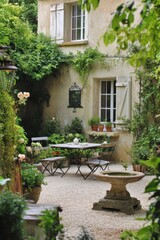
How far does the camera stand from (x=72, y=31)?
49.0ft

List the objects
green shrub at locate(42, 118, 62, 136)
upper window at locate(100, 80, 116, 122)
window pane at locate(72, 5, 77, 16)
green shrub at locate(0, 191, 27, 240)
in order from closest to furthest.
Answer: green shrub at locate(0, 191, 27, 240) → upper window at locate(100, 80, 116, 122) → green shrub at locate(42, 118, 62, 136) → window pane at locate(72, 5, 77, 16)

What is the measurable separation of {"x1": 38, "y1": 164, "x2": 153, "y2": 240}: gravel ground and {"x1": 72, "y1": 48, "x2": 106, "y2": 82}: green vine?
3756 millimetres

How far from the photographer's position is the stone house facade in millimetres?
13391

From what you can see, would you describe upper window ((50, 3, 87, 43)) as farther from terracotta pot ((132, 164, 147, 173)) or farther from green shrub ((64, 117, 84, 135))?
terracotta pot ((132, 164, 147, 173))

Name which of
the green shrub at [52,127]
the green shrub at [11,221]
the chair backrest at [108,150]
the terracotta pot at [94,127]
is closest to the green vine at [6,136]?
the green shrub at [11,221]

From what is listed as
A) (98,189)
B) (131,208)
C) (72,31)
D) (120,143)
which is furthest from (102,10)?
(131,208)

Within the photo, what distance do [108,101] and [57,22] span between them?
3167mm

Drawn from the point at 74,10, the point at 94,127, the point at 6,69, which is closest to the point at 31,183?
the point at 6,69

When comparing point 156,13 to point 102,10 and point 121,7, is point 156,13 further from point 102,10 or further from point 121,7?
point 102,10

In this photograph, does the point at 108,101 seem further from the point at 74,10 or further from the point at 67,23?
the point at 74,10

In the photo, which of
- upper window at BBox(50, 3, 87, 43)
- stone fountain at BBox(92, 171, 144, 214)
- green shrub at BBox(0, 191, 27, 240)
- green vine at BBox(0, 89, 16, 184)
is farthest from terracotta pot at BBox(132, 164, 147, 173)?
green shrub at BBox(0, 191, 27, 240)

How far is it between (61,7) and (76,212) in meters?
9.15

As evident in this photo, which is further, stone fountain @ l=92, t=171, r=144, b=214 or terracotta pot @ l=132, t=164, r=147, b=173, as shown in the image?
terracotta pot @ l=132, t=164, r=147, b=173

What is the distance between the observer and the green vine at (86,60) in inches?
543
